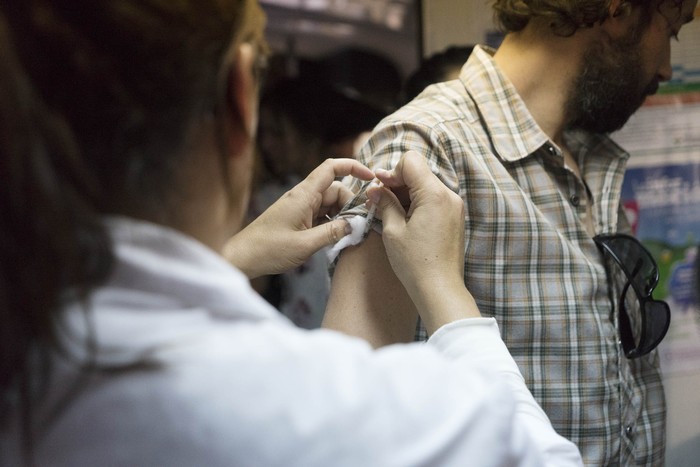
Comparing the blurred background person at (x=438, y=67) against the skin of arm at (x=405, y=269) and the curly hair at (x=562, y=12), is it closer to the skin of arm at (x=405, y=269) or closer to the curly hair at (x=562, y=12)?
the curly hair at (x=562, y=12)

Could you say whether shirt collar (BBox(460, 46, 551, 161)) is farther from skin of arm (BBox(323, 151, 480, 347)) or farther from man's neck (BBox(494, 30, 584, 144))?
skin of arm (BBox(323, 151, 480, 347))

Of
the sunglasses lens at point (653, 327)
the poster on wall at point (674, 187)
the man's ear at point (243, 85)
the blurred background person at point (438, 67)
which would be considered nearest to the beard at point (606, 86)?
the sunglasses lens at point (653, 327)

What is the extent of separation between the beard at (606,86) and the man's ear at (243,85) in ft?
3.10

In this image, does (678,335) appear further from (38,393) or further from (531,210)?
(38,393)

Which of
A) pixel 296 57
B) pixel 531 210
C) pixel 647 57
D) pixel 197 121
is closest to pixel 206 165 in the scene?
pixel 197 121

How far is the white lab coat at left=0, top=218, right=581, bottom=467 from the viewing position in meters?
0.56

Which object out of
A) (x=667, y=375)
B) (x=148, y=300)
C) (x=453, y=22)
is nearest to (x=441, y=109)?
(x=148, y=300)

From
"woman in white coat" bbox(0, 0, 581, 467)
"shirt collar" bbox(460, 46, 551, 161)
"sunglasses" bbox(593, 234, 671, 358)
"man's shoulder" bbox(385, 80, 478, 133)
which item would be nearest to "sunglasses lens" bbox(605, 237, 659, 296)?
"sunglasses" bbox(593, 234, 671, 358)

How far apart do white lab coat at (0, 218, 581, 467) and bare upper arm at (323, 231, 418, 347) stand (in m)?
0.54

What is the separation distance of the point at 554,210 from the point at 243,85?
0.83 m

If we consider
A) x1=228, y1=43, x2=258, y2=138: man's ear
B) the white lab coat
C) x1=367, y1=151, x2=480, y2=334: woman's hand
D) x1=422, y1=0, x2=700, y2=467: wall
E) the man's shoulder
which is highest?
x1=228, y1=43, x2=258, y2=138: man's ear

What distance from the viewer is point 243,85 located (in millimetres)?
676

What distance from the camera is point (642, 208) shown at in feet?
7.75

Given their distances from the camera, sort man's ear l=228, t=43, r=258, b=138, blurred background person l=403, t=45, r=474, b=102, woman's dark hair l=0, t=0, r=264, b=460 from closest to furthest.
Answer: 1. woman's dark hair l=0, t=0, r=264, b=460
2. man's ear l=228, t=43, r=258, b=138
3. blurred background person l=403, t=45, r=474, b=102
